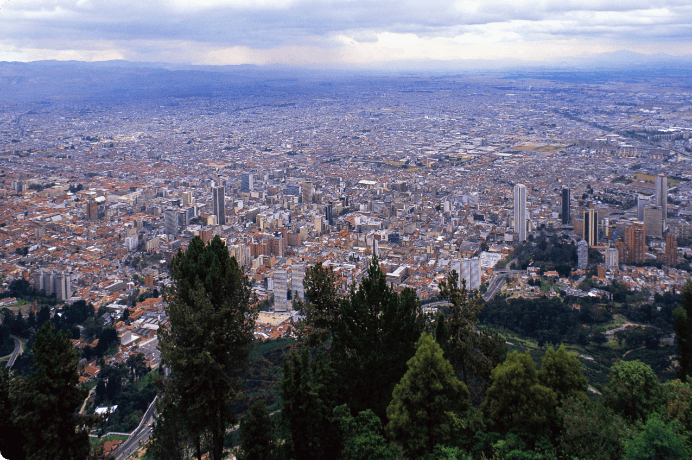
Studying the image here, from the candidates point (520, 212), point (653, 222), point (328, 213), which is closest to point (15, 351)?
point (328, 213)

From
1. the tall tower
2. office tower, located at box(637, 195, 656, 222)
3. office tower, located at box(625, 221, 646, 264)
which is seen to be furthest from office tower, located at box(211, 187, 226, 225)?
the tall tower

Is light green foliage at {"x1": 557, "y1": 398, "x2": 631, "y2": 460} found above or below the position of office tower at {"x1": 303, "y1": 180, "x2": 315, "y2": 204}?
below

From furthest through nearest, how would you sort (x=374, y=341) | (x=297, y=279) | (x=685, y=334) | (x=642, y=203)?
(x=642, y=203) < (x=297, y=279) < (x=685, y=334) < (x=374, y=341)

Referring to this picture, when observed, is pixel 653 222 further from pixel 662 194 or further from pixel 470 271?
pixel 470 271

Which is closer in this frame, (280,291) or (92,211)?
(280,291)

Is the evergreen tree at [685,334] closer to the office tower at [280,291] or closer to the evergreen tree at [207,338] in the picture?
the evergreen tree at [207,338]

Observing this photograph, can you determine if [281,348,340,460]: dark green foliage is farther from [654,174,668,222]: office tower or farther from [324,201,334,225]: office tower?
[654,174,668,222]: office tower
